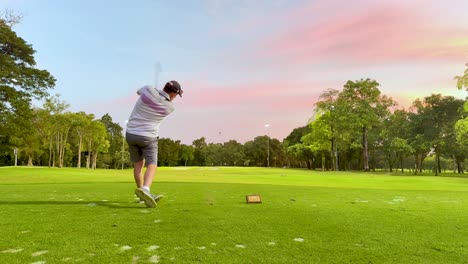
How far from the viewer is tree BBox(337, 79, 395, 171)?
5747 cm

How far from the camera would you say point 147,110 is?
6.66m

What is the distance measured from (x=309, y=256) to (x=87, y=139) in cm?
7227

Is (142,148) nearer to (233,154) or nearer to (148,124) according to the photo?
(148,124)

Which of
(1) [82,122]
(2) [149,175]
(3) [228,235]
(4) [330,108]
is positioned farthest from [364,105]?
(3) [228,235]

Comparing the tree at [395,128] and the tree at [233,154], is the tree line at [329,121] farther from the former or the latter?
the tree at [233,154]

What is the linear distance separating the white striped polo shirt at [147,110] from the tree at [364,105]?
54358 millimetres

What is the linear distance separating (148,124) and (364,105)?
187 ft

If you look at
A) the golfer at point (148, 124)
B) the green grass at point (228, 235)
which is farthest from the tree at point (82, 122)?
the green grass at point (228, 235)

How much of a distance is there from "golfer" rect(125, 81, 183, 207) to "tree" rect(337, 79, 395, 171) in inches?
2136

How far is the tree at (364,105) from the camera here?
5747 centimetres

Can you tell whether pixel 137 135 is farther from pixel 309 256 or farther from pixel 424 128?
pixel 424 128

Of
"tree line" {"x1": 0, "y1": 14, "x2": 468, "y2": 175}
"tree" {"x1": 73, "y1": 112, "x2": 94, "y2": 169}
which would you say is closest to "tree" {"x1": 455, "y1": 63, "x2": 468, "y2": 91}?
"tree line" {"x1": 0, "y1": 14, "x2": 468, "y2": 175}

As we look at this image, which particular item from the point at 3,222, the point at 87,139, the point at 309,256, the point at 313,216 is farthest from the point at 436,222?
the point at 87,139

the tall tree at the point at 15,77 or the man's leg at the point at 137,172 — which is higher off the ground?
the tall tree at the point at 15,77
